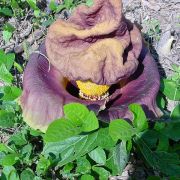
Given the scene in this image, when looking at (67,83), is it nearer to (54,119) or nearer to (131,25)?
(54,119)

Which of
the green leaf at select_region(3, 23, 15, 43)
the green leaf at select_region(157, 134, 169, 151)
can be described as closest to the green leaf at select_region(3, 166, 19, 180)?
the green leaf at select_region(157, 134, 169, 151)

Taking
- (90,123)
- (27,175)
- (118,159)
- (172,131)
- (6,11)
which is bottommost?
(27,175)

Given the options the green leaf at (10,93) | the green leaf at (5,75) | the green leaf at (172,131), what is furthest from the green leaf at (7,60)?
the green leaf at (172,131)

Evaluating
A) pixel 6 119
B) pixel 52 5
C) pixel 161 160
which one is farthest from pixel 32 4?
pixel 161 160

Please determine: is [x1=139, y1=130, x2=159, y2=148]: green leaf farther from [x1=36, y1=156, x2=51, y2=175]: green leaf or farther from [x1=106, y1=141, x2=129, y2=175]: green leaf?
[x1=36, y1=156, x2=51, y2=175]: green leaf

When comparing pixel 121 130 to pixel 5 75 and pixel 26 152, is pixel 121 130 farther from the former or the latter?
pixel 5 75

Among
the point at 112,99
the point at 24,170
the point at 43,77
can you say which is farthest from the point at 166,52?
the point at 24,170
